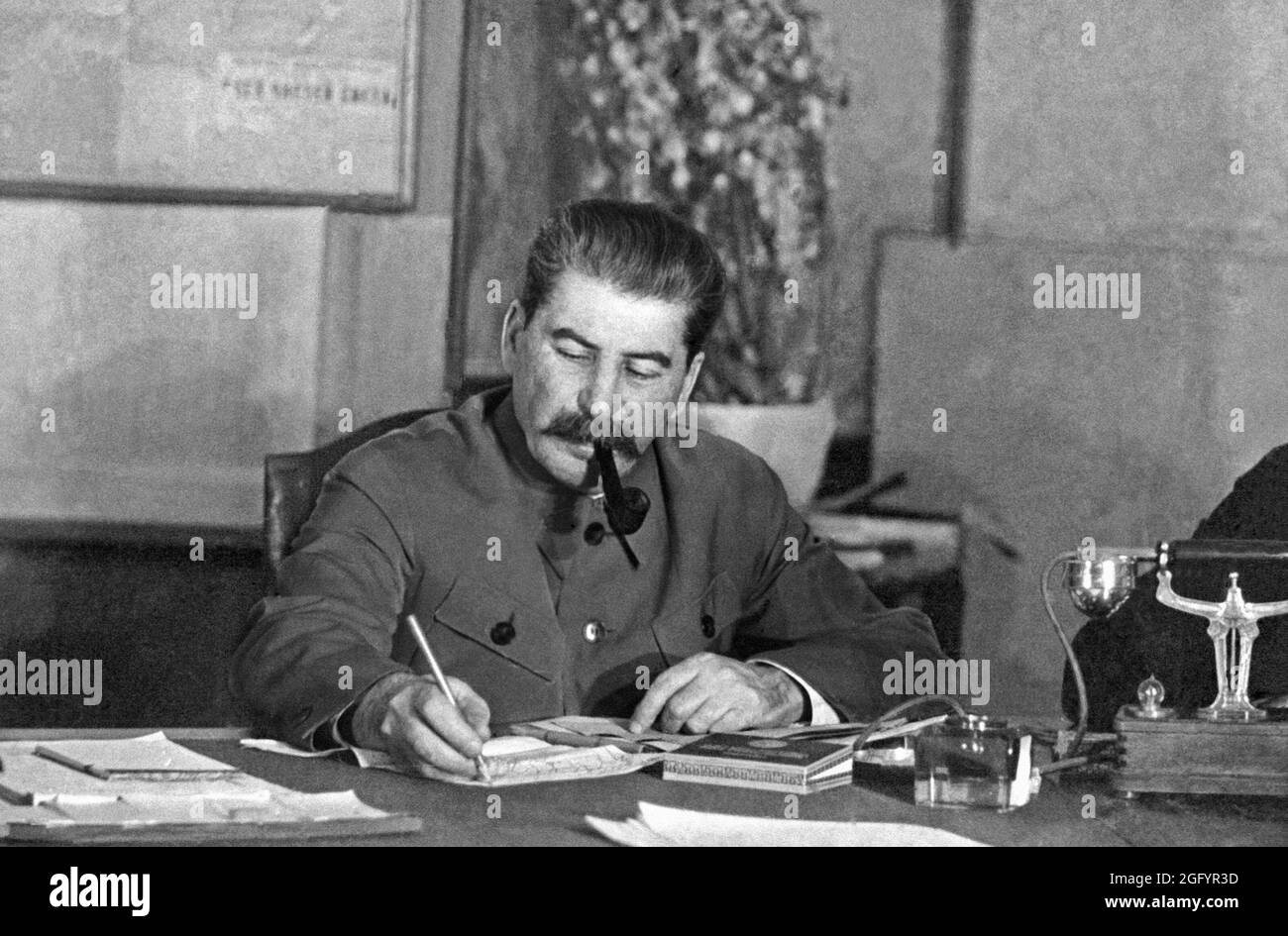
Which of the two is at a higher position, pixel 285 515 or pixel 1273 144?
pixel 1273 144

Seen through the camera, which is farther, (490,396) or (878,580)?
(878,580)

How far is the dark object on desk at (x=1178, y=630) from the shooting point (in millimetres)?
2938

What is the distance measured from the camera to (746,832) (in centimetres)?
155

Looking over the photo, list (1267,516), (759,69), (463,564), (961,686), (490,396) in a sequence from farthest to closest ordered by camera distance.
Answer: (961,686)
(759,69)
(1267,516)
(490,396)
(463,564)

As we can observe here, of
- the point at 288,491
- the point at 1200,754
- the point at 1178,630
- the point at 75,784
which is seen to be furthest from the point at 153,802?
the point at 1178,630

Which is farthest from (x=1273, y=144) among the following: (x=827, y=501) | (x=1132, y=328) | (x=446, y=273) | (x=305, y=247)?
(x=305, y=247)

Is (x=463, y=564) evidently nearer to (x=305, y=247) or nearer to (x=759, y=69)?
(x=305, y=247)

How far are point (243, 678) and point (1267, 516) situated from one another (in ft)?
6.21

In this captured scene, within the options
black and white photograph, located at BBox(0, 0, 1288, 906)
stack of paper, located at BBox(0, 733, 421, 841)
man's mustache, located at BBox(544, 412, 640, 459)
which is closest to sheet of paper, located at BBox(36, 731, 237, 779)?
stack of paper, located at BBox(0, 733, 421, 841)

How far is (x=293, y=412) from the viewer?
3.37 m

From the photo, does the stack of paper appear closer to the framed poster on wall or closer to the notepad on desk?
the notepad on desk

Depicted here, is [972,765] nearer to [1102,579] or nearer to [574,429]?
[1102,579]

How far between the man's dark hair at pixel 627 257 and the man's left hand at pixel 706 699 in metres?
0.58

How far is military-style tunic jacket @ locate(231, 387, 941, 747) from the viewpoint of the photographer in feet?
7.73
